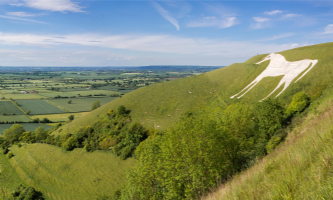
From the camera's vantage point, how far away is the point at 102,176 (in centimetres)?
4106

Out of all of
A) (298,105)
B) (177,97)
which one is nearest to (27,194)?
(177,97)

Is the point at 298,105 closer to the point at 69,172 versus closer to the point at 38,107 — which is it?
the point at 69,172

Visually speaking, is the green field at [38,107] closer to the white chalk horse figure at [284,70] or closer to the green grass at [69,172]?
the green grass at [69,172]

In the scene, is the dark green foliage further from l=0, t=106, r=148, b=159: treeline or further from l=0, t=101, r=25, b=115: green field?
l=0, t=101, r=25, b=115: green field

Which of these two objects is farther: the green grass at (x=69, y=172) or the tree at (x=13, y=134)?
the tree at (x=13, y=134)

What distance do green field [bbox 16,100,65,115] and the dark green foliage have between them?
8188 centimetres

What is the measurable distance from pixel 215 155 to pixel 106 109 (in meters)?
58.8

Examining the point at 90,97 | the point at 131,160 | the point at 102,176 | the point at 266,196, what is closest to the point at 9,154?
the point at 102,176

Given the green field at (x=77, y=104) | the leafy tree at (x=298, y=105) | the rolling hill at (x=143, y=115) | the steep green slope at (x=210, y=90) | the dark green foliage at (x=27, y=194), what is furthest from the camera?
the green field at (x=77, y=104)

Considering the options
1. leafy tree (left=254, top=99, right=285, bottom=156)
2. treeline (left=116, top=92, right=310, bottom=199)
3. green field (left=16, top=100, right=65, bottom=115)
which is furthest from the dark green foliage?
green field (left=16, top=100, right=65, bottom=115)

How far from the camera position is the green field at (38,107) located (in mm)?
110775

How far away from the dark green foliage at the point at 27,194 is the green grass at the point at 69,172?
138 centimetres

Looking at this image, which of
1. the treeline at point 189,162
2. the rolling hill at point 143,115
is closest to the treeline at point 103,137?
the rolling hill at point 143,115

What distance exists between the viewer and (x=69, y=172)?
147ft
